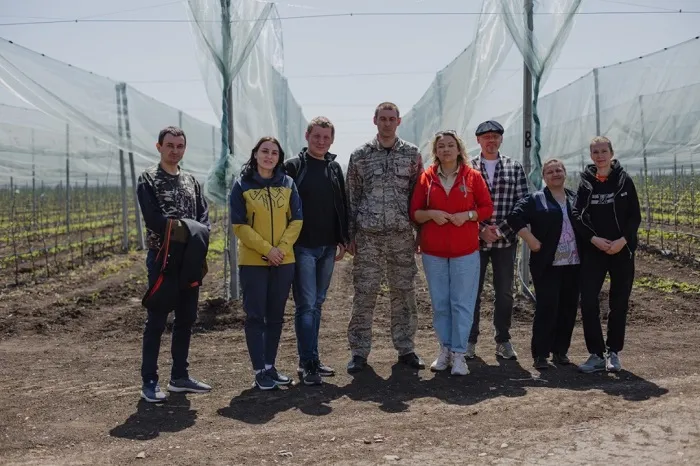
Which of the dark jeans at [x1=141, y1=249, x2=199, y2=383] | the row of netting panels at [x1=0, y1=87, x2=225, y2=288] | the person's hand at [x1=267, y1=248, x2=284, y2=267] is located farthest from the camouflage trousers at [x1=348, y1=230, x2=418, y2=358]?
the row of netting panels at [x1=0, y1=87, x2=225, y2=288]

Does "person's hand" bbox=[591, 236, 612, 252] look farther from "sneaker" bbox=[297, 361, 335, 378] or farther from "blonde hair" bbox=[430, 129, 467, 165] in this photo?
"sneaker" bbox=[297, 361, 335, 378]

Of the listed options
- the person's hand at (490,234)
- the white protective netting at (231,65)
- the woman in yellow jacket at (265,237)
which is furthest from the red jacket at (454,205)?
the white protective netting at (231,65)

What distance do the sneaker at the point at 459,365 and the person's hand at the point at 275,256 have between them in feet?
4.13

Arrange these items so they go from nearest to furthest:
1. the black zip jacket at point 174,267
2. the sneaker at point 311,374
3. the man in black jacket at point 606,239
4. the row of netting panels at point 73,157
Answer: the black zip jacket at point 174,267 < the sneaker at point 311,374 < the man in black jacket at point 606,239 < the row of netting panels at point 73,157

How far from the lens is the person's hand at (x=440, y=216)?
415 cm

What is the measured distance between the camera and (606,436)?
311 centimetres

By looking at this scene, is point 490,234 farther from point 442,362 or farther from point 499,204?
point 442,362

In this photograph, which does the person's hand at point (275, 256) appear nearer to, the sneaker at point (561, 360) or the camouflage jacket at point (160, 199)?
the camouflage jacket at point (160, 199)

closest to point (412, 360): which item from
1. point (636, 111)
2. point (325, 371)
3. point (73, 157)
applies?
point (325, 371)

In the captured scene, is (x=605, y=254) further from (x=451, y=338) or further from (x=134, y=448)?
(x=134, y=448)

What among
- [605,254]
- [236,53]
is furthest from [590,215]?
[236,53]

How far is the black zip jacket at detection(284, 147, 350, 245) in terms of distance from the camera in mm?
4258

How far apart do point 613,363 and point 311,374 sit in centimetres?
189

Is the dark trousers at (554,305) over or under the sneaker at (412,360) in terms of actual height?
over
